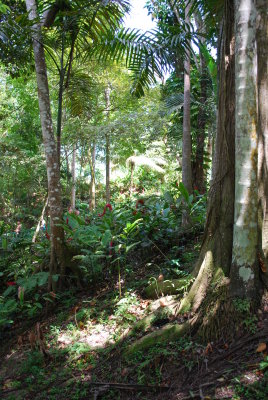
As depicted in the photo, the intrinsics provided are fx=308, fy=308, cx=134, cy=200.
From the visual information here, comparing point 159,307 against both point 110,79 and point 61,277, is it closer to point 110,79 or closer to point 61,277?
point 61,277

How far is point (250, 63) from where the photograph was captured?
286 centimetres

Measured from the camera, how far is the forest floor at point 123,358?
2.48 metres

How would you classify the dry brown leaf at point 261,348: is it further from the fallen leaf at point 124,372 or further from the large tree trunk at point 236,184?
the fallen leaf at point 124,372

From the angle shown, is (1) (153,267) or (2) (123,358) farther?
(1) (153,267)

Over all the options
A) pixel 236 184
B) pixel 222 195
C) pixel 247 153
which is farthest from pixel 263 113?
pixel 222 195

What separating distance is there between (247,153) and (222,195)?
0.58 metres

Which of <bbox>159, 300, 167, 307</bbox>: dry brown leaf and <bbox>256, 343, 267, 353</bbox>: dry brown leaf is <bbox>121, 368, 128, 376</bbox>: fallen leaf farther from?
<bbox>256, 343, 267, 353</bbox>: dry brown leaf

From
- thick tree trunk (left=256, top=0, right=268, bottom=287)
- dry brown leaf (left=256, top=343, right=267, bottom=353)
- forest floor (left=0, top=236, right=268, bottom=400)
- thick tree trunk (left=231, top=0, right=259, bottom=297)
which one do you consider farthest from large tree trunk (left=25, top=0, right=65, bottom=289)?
dry brown leaf (left=256, top=343, right=267, bottom=353)

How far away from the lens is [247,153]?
2875 mm

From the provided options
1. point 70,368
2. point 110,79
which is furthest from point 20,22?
point 110,79

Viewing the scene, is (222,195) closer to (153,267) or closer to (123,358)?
(123,358)

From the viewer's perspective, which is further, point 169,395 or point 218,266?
point 218,266

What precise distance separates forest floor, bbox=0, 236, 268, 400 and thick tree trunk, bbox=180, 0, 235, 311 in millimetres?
501

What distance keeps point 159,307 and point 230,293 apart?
42.9 inches
